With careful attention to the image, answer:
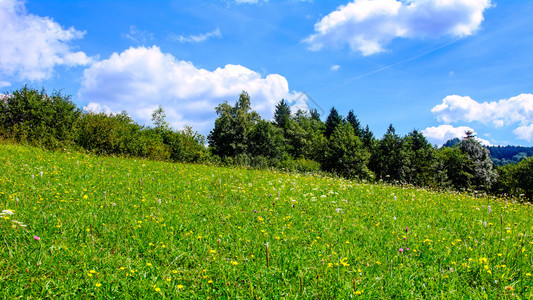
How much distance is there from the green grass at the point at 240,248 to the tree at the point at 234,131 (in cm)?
4466

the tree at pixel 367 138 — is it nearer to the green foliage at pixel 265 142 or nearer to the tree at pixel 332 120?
the tree at pixel 332 120

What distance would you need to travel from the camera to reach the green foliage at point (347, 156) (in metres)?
49.2

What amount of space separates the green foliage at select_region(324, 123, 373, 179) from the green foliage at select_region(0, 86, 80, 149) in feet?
128

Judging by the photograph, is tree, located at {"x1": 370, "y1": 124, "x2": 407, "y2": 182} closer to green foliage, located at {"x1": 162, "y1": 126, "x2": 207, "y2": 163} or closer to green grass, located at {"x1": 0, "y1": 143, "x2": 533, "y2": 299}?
green foliage, located at {"x1": 162, "y1": 126, "x2": 207, "y2": 163}

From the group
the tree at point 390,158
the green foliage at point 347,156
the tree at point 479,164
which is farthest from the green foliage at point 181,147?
the tree at point 479,164

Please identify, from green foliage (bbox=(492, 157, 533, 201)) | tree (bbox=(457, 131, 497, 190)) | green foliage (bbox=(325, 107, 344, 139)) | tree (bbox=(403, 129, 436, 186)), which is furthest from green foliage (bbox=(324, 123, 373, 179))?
green foliage (bbox=(492, 157, 533, 201))

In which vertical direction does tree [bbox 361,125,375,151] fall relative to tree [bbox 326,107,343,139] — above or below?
below

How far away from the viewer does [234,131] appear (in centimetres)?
5212

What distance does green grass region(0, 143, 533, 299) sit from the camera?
3.07m

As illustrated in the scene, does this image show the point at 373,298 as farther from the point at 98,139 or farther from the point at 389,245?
the point at 98,139

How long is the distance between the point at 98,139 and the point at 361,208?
58.8 ft

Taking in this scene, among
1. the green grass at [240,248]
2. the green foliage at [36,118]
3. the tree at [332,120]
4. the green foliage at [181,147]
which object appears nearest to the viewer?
the green grass at [240,248]

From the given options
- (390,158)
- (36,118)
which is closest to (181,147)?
(36,118)

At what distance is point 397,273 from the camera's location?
347 centimetres
